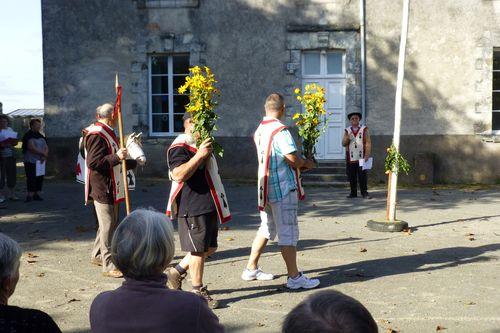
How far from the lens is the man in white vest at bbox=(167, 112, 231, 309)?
5.74 metres

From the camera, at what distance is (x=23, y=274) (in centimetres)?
702

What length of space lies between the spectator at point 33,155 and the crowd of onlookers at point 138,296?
10.3m

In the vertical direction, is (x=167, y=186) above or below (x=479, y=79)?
below

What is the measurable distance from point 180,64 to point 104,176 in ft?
35.1

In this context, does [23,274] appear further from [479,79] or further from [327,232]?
[479,79]

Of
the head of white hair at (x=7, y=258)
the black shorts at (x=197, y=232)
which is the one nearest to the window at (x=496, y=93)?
the black shorts at (x=197, y=232)

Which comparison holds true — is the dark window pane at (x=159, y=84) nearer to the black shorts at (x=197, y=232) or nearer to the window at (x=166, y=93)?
the window at (x=166, y=93)

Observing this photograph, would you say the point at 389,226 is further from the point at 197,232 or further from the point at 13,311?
the point at 13,311

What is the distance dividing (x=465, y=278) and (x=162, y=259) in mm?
4871

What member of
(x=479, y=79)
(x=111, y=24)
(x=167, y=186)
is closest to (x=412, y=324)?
(x=167, y=186)

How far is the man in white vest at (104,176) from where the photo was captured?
22.6ft

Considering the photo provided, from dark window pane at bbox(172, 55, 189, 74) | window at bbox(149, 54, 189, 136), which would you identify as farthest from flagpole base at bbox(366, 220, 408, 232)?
dark window pane at bbox(172, 55, 189, 74)

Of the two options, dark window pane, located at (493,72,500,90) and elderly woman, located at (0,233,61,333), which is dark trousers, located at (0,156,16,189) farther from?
dark window pane, located at (493,72,500,90)

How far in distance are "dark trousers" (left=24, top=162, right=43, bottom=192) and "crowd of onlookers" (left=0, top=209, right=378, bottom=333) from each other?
33.5ft
